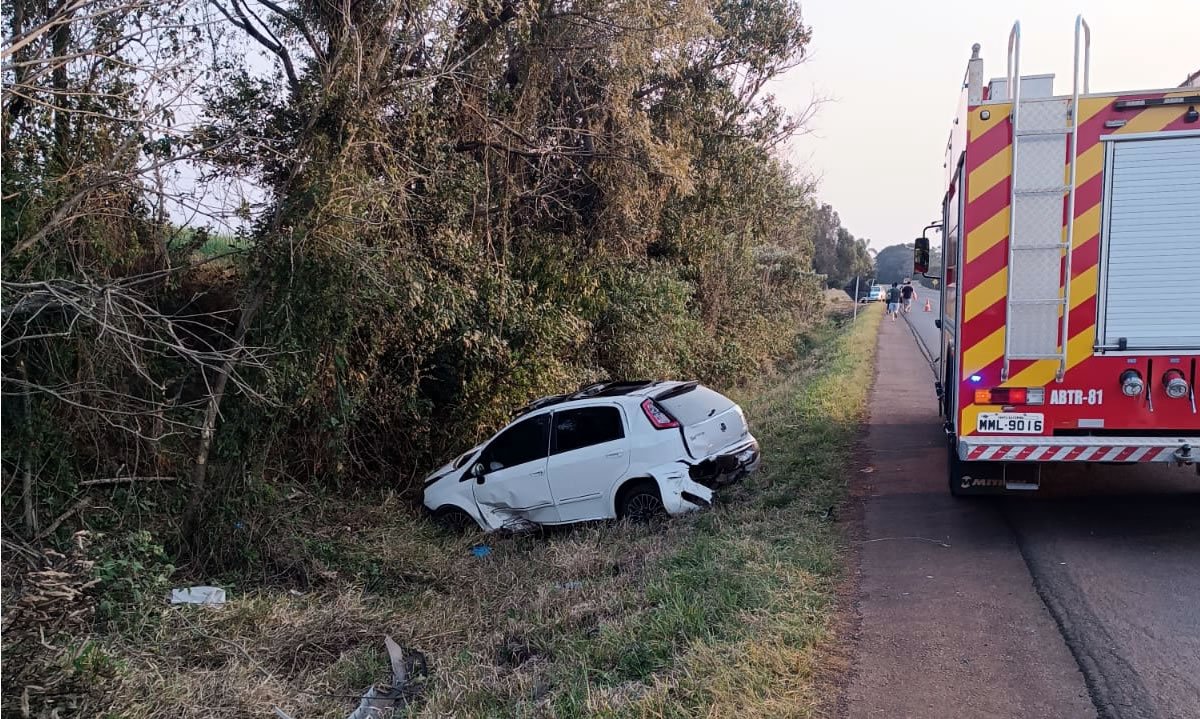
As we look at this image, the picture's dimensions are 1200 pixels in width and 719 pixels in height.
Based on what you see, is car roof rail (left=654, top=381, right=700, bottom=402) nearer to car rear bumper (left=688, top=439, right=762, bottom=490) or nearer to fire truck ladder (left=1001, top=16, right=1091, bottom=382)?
car rear bumper (left=688, top=439, right=762, bottom=490)

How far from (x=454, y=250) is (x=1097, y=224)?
21.8 feet

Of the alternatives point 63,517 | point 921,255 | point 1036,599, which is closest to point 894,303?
point 921,255

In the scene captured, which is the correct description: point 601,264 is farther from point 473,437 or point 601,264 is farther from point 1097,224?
point 1097,224

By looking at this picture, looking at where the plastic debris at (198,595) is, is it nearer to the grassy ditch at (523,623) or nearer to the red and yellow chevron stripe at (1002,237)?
the grassy ditch at (523,623)

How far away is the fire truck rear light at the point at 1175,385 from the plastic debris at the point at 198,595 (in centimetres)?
741

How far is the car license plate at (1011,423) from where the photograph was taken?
6.67 m

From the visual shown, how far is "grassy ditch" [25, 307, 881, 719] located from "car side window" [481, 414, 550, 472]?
858mm

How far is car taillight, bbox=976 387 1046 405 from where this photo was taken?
6641 millimetres

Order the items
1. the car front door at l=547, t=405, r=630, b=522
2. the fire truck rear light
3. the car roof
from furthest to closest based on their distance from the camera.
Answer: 1. the car roof
2. the car front door at l=547, t=405, r=630, b=522
3. the fire truck rear light

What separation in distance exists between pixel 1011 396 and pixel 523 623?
13.5 ft

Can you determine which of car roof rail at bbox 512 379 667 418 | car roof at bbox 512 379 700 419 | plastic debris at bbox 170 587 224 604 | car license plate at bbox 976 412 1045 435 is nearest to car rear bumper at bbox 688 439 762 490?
car roof at bbox 512 379 700 419

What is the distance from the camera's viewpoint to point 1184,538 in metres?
6.90

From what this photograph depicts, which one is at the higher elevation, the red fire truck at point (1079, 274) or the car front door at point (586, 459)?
the red fire truck at point (1079, 274)

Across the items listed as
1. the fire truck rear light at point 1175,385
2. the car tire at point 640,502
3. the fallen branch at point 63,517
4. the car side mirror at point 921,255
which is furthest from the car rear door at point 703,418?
the fallen branch at point 63,517
